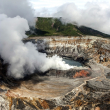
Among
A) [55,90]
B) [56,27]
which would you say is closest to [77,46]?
[55,90]

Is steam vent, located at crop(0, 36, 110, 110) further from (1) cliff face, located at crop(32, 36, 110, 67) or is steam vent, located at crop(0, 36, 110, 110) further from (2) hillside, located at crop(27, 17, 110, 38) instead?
(2) hillside, located at crop(27, 17, 110, 38)

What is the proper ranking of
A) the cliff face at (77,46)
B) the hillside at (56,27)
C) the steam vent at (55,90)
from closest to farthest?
the steam vent at (55,90) → the cliff face at (77,46) → the hillside at (56,27)

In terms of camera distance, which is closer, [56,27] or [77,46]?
[77,46]

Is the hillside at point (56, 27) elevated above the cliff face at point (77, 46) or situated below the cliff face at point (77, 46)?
above

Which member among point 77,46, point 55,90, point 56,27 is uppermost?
point 56,27

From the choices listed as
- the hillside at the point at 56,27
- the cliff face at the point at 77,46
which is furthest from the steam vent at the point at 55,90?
the hillside at the point at 56,27

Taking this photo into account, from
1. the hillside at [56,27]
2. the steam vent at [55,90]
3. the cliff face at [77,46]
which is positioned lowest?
the steam vent at [55,90]

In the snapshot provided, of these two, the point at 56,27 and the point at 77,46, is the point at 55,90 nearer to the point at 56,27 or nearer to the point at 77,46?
the point at 77,46

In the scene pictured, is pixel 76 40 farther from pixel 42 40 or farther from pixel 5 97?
pixel 5 97

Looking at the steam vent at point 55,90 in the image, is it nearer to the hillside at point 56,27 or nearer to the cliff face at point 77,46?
the cliff face at point 77,46

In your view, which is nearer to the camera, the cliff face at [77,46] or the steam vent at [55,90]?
the steam vent at [55,90]

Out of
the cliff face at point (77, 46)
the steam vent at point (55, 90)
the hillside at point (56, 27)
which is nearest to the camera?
the steam vent at point (55, 90)
